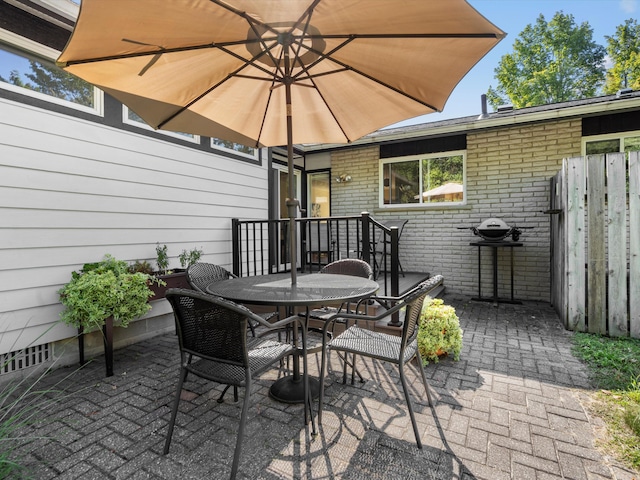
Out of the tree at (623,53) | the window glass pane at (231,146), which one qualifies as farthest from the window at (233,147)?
the tree at (623,53)

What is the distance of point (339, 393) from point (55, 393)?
2.22 meters

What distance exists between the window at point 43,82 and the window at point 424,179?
5.06 metres

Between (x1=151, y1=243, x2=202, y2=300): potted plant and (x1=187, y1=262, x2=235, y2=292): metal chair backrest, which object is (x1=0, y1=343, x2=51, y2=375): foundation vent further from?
(x1=187, y1=262, x2=235, y2=292): metal chair backrest

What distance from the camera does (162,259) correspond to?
378cm

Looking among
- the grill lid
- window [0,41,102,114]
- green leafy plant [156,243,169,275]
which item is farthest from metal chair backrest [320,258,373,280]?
the grill lid

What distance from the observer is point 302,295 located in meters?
2.06

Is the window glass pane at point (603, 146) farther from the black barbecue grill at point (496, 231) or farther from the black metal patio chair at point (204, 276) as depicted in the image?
the black metal patio chair at point (204, 276)

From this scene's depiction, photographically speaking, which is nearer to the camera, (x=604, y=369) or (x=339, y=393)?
(x=339, y=393)

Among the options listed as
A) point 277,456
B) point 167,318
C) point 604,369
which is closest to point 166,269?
point 167,318

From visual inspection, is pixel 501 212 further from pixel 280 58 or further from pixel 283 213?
pixel 280 58

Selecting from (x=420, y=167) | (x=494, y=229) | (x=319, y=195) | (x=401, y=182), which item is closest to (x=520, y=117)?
(x=420, y=167)

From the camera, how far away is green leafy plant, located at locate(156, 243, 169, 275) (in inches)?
148

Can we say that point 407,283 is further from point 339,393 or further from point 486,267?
point 339,393

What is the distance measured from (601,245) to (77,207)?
18.3ft
